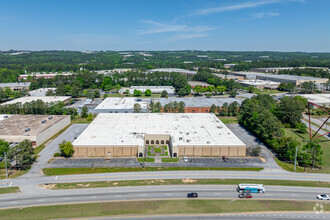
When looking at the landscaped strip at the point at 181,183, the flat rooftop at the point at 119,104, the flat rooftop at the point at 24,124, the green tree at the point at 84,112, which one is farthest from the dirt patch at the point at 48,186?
the flat rooftop at the point at 119,104

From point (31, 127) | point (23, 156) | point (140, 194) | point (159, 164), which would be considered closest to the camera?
point (140, 194)

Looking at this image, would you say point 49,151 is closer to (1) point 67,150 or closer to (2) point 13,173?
(1) point 67,150

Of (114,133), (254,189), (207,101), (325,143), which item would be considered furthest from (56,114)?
(325,143)

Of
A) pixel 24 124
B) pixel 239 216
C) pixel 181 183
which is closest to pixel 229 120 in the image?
pixel 181 183

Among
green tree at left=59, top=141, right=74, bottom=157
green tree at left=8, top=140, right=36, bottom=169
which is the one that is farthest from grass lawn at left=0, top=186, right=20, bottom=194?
green tree at left=59, top=141, right=74, bottom=157

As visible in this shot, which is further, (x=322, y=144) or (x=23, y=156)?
(x=322, y=144)

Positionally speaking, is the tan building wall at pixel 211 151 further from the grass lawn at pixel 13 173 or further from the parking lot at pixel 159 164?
the grass lawn at pixel 13 173
